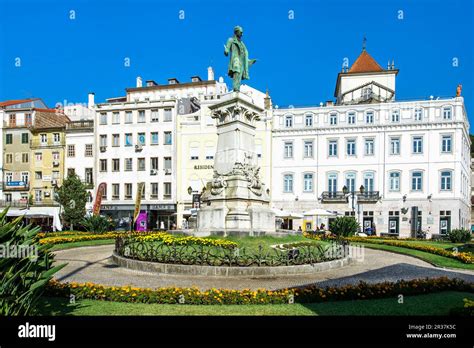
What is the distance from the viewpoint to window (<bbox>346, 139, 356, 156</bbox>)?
1828 inches

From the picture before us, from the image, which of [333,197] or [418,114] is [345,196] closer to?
[333,197]

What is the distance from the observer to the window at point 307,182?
47.4 m

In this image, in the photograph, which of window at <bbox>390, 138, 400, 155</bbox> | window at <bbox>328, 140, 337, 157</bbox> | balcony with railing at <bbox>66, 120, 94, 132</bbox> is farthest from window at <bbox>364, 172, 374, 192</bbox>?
balcony with railing at <bbox>66, 120, 94, 132</bbox>

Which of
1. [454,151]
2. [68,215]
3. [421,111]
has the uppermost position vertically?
[421,111]

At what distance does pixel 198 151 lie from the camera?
50375 mm

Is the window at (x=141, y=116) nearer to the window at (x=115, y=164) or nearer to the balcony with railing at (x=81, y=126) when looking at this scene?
the window at (x=115, y=164)

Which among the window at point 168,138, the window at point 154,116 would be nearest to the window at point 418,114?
the window at point 168,138

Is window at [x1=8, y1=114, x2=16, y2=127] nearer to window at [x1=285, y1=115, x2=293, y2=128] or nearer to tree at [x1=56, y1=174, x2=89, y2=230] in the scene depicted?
tree at [x1=56, y1=174, x2=89, y2=230]

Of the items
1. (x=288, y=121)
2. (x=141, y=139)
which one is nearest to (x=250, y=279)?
(x=288, y=121)

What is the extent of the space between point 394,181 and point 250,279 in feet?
122

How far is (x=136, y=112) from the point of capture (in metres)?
52.8
